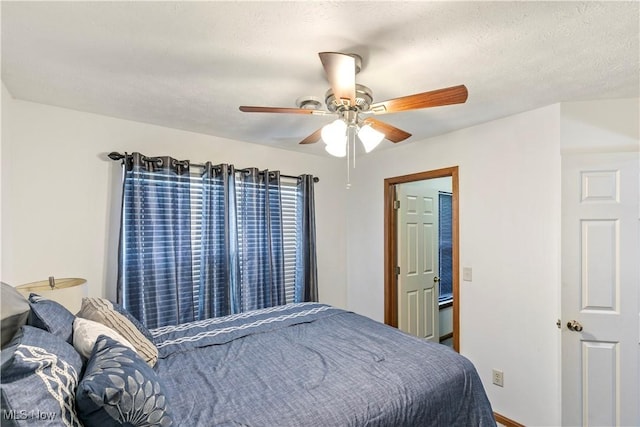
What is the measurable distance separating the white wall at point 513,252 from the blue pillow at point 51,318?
2754mm

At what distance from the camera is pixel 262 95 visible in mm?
2023

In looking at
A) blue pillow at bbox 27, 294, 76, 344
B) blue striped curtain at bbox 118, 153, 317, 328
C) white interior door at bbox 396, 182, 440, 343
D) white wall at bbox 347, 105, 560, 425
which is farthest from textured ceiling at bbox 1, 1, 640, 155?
white interior door at bbox 396, 182, 440, 343

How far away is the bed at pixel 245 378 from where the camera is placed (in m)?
0.90

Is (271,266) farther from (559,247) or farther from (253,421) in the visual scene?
(559,247)

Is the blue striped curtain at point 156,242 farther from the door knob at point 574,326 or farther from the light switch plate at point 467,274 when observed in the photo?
the door knob at point 574,326

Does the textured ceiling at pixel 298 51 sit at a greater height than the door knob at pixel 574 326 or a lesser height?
greater

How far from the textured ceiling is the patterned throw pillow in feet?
4.26

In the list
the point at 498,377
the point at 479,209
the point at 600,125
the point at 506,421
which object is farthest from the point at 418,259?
the point at 600,125

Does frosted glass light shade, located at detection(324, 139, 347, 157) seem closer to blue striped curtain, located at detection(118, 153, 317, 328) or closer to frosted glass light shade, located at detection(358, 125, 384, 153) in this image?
frosted glass light shade, located at detection(358, 125, 384, 153)

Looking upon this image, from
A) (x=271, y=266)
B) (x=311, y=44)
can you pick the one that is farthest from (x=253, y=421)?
(x=271, y=266)

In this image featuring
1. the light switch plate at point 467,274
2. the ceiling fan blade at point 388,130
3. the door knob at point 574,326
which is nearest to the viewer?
the ceiling fan blade at point 388,130

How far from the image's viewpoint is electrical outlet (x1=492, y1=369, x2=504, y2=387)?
8.05 feet

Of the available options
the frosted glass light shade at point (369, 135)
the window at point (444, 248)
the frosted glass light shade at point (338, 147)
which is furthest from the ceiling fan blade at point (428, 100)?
the window at point (444, 248)

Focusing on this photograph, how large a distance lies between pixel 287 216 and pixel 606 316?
2732mm
